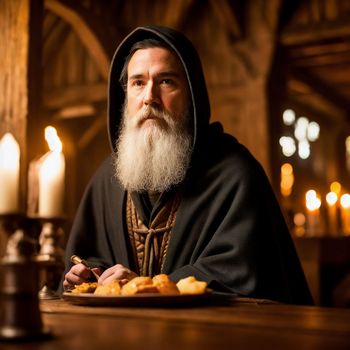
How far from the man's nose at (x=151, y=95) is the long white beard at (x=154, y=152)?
4 centimetres

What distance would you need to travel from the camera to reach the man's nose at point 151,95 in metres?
3.17

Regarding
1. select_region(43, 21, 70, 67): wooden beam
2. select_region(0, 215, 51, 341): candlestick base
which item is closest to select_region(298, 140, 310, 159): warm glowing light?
select_region(43, 21, 70, 67): wooden beam

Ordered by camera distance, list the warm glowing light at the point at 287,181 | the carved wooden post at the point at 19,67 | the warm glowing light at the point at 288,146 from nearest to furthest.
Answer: the carved wooden post at the point at 19,67, the warm glowing light at the point at 287,181, the warm glowing light at the point at 288,146

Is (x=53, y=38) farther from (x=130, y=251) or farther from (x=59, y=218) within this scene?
(x=59, y=218)

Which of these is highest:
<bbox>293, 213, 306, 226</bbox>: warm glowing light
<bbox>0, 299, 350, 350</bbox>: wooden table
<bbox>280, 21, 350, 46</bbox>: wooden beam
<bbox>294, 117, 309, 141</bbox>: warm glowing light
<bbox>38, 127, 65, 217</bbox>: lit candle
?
<bbox>280, 21, 350, 46</bbox>: wooden beam

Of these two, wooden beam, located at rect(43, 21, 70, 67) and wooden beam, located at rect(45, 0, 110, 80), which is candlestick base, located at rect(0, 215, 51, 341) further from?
wooden beam, located at rect(43, 21, 70, 67)

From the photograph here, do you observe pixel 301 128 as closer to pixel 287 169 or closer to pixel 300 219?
pixel 287 169

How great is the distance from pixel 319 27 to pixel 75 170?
6930 millimetres

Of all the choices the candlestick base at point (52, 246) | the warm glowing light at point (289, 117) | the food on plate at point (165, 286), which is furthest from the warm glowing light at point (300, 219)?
the candlestick base at point (52, 246)

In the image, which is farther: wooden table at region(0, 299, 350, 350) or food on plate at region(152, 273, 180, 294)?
food on plate at region(152, 273, 180, 294)

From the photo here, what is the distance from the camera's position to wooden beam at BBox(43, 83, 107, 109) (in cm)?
1007

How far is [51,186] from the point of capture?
1.57 m

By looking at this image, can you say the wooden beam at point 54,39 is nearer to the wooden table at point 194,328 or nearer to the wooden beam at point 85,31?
the wooden beam at point 85,31

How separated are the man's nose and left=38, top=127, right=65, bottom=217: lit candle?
1611 mm
